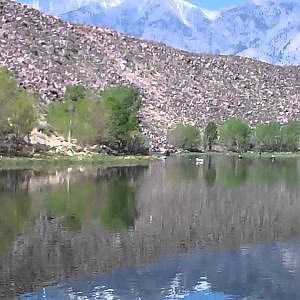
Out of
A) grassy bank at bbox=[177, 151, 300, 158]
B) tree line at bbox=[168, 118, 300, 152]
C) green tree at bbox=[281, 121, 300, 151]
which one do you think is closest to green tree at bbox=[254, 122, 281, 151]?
tree line at bbox=[168, 118, 300, 152]

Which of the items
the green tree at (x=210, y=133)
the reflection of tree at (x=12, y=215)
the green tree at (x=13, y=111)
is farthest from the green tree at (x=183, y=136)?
the reflection of tree at (x=12, y=215)

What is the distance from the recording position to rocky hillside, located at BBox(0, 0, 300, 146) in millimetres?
144250

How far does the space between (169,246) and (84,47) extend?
5656 inches

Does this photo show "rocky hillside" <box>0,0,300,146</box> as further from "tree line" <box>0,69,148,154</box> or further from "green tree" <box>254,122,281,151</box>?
"tree line" <box>0,69,148,154</box>

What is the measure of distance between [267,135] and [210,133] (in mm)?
18150

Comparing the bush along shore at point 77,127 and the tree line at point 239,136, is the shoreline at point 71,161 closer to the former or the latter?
the bush along shore at point 77,127

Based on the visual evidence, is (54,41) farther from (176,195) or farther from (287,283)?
(287,283)

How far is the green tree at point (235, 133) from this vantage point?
164625 mm

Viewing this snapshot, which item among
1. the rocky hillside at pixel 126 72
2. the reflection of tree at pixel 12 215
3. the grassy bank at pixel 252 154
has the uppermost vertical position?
the rocky hillside at pixel 126 72

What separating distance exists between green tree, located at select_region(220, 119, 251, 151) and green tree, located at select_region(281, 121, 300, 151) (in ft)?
34.8

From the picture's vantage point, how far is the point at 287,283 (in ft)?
81.8

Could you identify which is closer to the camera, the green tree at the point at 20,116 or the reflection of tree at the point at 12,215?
the reflection of tree at the point at 12,215

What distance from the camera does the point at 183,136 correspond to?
154375 millimetres

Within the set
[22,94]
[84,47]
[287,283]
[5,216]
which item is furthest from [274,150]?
[287,283]
